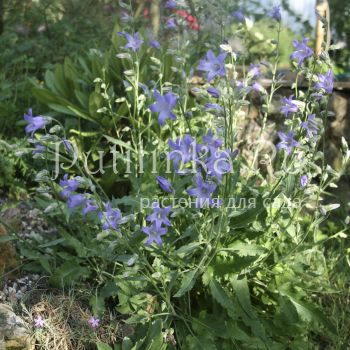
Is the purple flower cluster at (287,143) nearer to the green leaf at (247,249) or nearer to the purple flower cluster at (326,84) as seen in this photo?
the purple flower cluster at (326,84)

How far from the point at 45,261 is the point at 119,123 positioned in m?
1.59

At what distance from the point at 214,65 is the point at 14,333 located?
4.69ft

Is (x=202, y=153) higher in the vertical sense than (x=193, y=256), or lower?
higher

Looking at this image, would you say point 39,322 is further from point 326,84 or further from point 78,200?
point 326,84

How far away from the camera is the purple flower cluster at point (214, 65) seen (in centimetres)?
260

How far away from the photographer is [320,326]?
11.2 ft

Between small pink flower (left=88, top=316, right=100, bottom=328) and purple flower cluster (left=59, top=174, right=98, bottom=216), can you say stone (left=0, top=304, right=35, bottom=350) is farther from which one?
purple flower cluster (left=59, top=174, right=98, bottom=216)

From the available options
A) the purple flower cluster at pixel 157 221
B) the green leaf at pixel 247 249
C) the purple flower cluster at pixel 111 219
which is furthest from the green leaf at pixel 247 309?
the purple flower cluster at pixel 111 219

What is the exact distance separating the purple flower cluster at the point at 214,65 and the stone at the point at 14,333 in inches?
53.2

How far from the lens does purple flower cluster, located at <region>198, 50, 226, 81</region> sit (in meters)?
2.60

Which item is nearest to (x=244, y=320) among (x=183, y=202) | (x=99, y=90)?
(x=183, y=202)

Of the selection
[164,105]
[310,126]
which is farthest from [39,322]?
[310,126]

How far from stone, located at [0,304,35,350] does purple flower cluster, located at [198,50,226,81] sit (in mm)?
1350

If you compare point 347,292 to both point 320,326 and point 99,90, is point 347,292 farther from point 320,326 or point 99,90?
point 99,90
